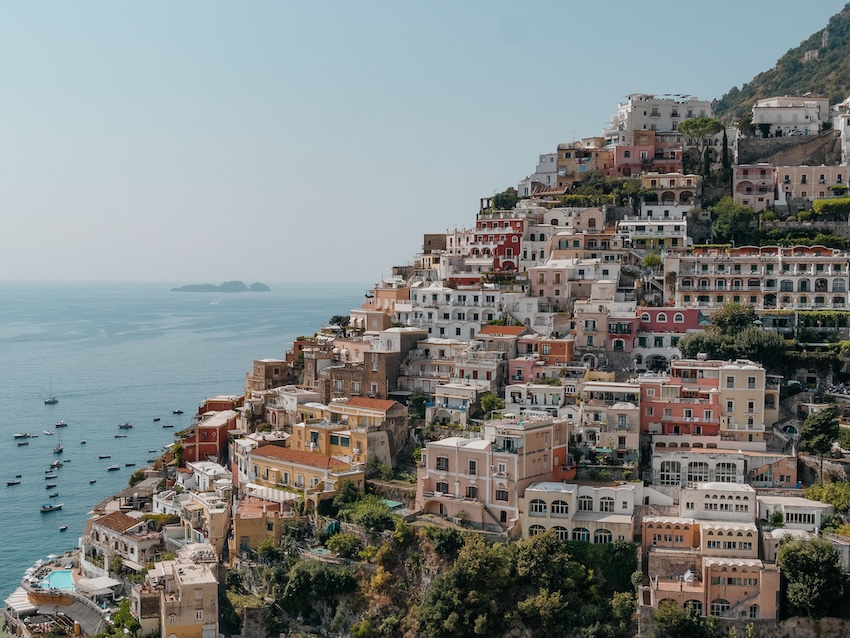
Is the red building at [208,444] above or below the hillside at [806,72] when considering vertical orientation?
below

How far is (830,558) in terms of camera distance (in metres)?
31.0

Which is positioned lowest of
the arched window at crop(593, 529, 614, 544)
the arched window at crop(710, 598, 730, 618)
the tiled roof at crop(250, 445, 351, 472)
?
the arched window at crop(710, 598, 730, 618)

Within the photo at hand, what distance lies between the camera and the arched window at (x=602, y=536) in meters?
34.1

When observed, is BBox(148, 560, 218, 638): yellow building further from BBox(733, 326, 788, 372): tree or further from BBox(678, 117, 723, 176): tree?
BBox(678, 117, 723, 176): tree

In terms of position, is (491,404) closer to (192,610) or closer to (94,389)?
(192,610)

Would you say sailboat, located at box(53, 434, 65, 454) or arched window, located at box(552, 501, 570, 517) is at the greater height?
arched window, located at box(552, 501, 570, 517)

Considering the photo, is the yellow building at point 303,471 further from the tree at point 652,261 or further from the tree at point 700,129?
the tree at point 700,129

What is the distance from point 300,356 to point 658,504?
2319 cm

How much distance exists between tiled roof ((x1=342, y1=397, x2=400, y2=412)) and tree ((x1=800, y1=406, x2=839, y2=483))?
53.1ft

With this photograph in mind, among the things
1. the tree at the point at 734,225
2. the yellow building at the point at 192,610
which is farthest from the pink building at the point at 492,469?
the tree at the point at 734,225

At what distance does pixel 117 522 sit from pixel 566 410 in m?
19.6

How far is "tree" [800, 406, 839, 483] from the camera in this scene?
3681cm

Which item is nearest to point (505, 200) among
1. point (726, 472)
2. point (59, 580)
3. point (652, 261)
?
point (652, 261)

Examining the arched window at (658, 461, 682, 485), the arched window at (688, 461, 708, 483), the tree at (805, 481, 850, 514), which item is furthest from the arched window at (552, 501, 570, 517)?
the tree at (805, 481, 850, 514)
